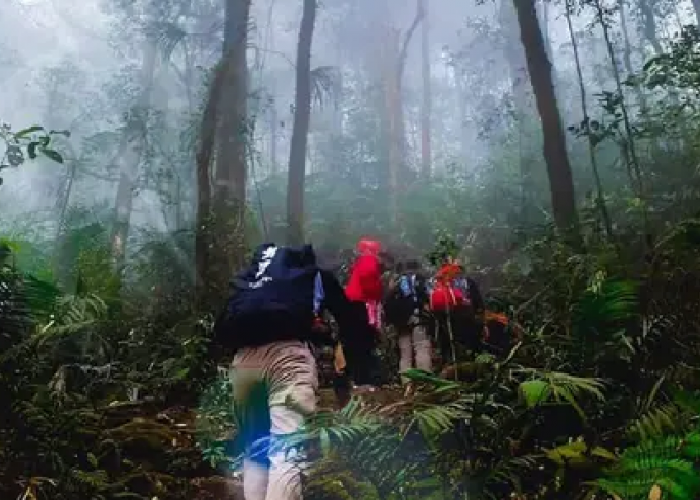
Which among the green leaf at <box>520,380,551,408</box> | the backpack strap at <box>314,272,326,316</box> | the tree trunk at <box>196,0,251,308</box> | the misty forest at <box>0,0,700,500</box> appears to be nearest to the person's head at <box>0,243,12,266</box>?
the misty forest at <box>0,0,700,500</box>

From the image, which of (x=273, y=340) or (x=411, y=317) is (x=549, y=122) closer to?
(x=411, y=317)

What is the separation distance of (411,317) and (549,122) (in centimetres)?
325

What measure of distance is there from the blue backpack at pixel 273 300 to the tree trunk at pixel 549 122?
5227mm

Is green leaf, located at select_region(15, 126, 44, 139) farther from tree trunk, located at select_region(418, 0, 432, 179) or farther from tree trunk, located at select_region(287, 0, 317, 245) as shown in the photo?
tree trunk, located at select_region(418, 0, 432, 179)

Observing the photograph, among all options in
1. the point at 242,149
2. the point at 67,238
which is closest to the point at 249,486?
the point at 67,238

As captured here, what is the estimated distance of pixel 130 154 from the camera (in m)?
23.0

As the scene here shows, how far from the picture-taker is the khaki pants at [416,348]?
618 cm

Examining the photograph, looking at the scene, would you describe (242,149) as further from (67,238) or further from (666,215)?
(666,215)

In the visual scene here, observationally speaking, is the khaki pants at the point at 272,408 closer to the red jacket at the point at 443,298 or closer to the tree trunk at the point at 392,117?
the red jacket at the point at 443,298

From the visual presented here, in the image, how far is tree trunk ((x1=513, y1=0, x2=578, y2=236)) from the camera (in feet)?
26.4

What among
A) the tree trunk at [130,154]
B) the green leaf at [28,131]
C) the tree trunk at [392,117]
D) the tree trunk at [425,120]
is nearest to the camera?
the green leaf at [28,131]

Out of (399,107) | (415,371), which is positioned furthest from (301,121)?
(399,107)

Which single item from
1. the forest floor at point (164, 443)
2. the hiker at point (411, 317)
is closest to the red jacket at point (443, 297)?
the hiker at point (411, 317)

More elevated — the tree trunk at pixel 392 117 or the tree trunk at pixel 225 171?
the tree trunk at pixel 392 117
